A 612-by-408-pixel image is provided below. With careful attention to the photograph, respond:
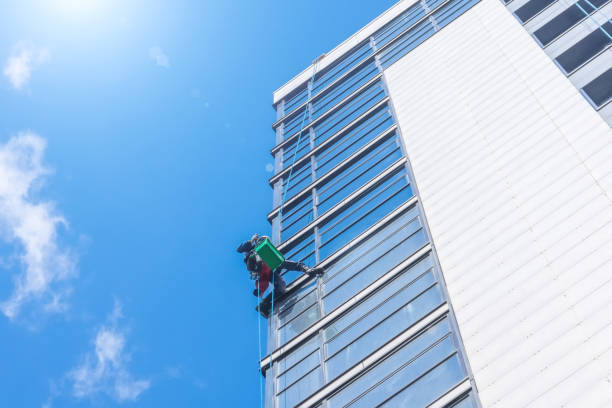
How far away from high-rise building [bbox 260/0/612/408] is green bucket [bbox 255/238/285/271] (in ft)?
4.19

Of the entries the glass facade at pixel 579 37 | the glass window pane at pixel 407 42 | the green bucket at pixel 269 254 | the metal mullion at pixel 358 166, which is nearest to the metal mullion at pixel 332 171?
the metal mullion at pixel 358 166

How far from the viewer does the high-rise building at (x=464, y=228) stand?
1458 cm

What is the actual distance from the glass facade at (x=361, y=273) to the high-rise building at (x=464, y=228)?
0.07m

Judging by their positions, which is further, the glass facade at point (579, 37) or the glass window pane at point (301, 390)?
the glass facade at point (579, 37)

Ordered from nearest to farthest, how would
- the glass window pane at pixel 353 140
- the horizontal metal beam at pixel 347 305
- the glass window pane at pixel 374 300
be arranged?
the glass window pane at pixel 374 300 → the horizontal metal beam at pixel 347 305 → the glass window pane at pixel 353 140

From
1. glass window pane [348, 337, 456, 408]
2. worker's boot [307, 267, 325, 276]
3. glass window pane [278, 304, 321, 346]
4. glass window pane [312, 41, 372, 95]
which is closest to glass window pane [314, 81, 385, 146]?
glass window pane [312, 41, 372, 95]

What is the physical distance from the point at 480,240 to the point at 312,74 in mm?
23516

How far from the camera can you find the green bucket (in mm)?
22016

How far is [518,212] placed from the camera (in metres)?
17.8

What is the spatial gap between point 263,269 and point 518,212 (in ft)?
29.9

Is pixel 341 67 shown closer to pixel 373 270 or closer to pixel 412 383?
pixel 373 270

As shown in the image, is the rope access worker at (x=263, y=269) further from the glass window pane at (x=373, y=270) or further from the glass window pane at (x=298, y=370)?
the glass window pane at (x=298, y=370)

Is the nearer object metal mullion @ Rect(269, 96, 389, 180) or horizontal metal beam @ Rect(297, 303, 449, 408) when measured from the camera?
horizontal metal beam @ Rect(297, 303, 449, 408)

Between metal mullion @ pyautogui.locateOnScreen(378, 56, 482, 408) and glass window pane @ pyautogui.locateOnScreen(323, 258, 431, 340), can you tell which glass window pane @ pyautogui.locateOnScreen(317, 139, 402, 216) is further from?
glass window pane @ pyautogui.locateOnScreen(323, 258, 431, 340)
